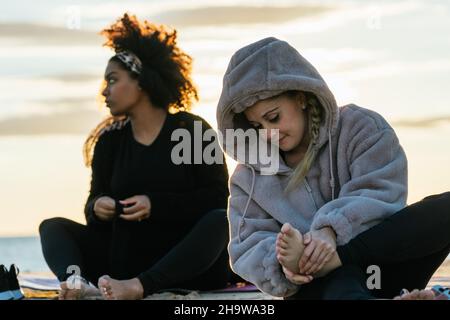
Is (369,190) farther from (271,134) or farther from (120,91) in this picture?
(120,91)

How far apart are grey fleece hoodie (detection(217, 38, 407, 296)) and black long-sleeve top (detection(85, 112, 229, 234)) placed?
70cm

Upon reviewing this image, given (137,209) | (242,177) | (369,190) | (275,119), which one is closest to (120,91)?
(137,209)

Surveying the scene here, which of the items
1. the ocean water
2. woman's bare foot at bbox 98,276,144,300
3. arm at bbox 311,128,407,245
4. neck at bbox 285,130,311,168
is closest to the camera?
arm at bbox 311,128,407,245

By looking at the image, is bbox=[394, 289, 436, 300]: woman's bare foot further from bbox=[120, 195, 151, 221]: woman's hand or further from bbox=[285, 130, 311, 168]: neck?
bbox=[120, 195, 151, 221]: woman's hand

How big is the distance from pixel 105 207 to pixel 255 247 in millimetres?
1021

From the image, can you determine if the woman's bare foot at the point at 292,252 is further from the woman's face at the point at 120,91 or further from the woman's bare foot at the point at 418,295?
the woman's face at the point at 120,91

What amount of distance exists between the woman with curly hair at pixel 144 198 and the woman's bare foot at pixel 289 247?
2.96 ft

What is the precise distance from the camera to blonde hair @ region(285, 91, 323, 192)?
2742 mm

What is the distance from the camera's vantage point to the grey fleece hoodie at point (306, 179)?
2635mm

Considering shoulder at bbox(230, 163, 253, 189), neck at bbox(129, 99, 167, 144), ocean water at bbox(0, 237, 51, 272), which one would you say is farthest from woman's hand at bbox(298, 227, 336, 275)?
ocean water at bbox(0, 237, 51, 272)

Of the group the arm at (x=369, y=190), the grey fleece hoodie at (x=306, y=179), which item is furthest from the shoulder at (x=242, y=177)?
the arm at (x=369, y=190)

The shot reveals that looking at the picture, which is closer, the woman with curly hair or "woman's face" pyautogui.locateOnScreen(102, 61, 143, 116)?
the woman with curly hair
